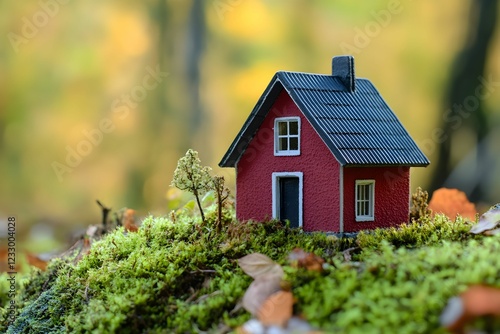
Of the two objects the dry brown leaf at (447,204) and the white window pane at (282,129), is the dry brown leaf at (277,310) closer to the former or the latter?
the white window pane at (282,129)

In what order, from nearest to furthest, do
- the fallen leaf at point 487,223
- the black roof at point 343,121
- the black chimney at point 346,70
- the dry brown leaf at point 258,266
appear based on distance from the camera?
the dry brown leaf at point 258,266, the fallen leaf at point 487,223, the black roof at point 343,121, the black chimney at point 346,70

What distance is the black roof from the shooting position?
19.6 ft

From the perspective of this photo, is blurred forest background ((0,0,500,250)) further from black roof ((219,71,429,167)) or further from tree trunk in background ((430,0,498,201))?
black roof ((219,71,429,167))

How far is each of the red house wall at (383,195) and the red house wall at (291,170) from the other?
6.0 inches

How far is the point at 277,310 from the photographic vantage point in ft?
12.9

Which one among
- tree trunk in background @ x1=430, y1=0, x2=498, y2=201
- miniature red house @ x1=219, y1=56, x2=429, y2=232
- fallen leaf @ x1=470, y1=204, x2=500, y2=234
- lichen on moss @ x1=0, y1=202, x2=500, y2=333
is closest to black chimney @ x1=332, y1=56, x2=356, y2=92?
miniature red house @ x1=219, y1=56, x2=429, y2=232

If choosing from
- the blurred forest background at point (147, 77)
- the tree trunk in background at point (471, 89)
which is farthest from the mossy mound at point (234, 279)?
the blurred forest background at point (147, 77)

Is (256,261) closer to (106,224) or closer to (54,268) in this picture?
(54,268)

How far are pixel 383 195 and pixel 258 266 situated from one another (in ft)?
7.41

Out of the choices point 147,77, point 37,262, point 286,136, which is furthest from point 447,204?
point 147,77

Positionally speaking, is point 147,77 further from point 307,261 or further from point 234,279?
point 307,261

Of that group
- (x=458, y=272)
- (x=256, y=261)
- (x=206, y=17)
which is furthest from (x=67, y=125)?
(x=458, y=272)

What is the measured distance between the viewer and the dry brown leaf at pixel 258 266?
462 cm

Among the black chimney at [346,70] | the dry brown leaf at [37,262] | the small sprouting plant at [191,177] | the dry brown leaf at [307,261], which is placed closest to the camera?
the dry brown leaf at [307,261]
